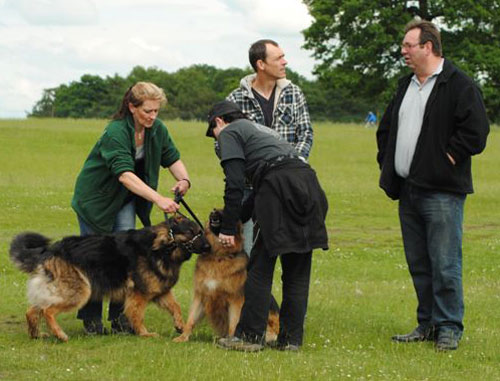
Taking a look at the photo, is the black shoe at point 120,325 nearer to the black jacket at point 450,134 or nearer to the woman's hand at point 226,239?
the woman's hand at point 226,239

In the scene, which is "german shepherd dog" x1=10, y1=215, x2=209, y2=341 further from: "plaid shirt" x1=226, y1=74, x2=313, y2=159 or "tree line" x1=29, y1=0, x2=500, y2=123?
"tree line" x1=29, y1=0, x2=500, y2=123

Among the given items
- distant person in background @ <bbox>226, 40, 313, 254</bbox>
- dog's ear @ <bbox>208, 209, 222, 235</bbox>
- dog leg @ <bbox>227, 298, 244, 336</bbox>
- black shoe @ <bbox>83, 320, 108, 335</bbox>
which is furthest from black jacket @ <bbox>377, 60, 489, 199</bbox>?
black shoe @ <bbox>83, 320, 108, 335</bbox>

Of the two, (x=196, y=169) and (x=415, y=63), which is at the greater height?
(x=415, y=63)

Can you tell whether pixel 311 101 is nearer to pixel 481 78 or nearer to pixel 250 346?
pixel 481 78

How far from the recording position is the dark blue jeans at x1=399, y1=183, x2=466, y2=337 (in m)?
7.77

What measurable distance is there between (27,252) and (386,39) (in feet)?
133

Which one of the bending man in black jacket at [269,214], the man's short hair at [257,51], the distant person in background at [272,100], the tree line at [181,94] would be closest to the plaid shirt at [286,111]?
the distant person in background at [272,100]

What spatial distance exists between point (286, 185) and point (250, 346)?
1366 mm

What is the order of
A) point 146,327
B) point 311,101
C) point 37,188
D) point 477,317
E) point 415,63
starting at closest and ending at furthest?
point 415,63, point 146,327, point 477,317, point 37,188, point 311,101

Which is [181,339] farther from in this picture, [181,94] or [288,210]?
[181,94]

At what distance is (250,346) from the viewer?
7.33 m

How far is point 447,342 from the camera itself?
7676mm

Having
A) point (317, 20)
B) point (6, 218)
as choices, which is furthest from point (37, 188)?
Result: point (317, 20)

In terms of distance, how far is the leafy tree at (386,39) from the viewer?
47000 millimetres
